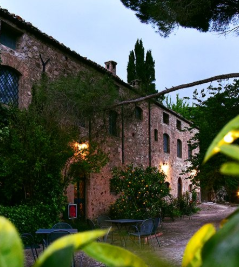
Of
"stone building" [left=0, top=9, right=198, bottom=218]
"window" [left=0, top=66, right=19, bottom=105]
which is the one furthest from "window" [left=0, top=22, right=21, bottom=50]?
"window" [left=0, top=66, right=19, bottom=105]

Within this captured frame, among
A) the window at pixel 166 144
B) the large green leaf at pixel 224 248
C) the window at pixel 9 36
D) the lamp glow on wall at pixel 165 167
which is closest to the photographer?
the large green leaf at pixel 224 248

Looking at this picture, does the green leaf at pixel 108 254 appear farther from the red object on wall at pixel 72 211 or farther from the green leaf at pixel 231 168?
the red object on wall at pixel 72 211

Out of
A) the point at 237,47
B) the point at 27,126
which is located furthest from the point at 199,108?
the point at 27,126

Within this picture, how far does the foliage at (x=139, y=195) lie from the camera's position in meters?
11.6

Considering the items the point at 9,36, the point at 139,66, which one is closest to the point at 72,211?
the point at 9,36

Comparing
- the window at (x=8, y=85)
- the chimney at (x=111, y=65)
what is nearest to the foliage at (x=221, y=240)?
the window at (x=8, y=85)

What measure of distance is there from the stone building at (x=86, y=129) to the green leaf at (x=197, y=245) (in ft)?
29.0

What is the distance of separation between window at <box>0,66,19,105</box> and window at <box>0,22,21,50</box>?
80cm

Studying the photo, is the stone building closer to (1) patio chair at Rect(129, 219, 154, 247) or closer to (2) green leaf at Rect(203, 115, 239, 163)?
(1) patio chair at Rect(129, 219, 154, 247)

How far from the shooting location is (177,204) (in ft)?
53.2

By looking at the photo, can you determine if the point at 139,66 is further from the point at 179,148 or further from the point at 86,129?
the point at 86,129

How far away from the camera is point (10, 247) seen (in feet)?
1.02

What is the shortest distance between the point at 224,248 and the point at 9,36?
10713mm

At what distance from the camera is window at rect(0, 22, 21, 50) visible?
32.4ft
